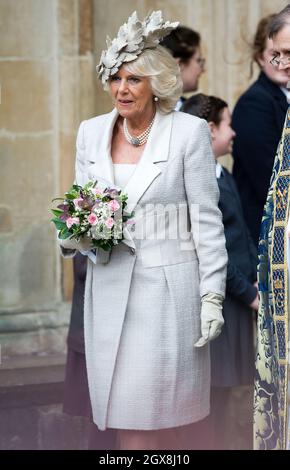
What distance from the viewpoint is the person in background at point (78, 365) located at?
19.5ft

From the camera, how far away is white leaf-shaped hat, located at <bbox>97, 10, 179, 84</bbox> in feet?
17.4

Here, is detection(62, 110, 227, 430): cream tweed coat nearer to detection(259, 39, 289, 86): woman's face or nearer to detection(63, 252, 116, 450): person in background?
detection(63, 252, 116, 450): person in background

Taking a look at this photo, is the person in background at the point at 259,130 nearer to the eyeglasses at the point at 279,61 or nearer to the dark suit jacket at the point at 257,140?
the dark suit jacket at the point at 257,140

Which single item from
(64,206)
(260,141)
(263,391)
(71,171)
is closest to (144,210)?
(64,206)

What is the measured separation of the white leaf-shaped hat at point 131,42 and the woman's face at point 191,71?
1.62m

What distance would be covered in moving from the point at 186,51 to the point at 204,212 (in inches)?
71.6

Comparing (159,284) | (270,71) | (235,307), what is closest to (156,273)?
(159,284)

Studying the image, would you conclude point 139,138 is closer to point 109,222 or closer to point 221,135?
point 109,222

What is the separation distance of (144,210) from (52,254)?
89.6 inches

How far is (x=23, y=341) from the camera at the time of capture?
7.37 meters

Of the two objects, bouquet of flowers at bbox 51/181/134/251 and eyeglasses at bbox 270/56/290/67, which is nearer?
eyeglasses at bbox 270/56/290/67

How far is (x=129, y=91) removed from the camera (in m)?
5.34

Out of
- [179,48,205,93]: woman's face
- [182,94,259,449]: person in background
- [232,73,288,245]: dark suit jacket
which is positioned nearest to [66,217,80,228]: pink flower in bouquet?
[182,94,259,449]: person in background

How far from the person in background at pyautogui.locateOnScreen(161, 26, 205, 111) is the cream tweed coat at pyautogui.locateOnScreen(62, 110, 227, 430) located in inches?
63.5
